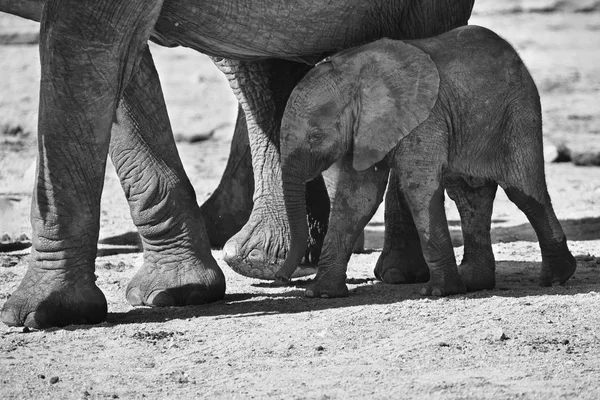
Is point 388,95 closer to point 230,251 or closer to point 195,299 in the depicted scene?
point 195,299

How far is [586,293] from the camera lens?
5.51m

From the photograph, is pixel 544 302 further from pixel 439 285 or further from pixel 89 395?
pixel 89 395

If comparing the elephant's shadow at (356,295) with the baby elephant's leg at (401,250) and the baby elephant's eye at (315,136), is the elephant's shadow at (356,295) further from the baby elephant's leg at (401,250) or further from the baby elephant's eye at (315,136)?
the baby elephant's eye at (315,136)

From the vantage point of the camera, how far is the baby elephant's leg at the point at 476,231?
5.84 meters

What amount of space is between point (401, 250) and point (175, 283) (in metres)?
1.03

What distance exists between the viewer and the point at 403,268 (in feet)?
20.2

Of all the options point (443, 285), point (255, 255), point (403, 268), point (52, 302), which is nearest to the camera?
point (52, 302)

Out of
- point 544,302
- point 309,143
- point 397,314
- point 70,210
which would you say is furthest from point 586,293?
point 70,210

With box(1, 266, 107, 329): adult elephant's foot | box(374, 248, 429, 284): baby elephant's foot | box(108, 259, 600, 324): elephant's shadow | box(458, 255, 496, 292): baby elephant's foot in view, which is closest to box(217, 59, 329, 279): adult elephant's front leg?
box(108, 259, 600, 324): elephant's shadow

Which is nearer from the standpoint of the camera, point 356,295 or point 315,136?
point 315,136

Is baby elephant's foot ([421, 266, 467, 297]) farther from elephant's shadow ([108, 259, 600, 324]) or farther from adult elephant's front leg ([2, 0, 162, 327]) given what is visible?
adult elephant's front leg ([2, 0, 162, 327])

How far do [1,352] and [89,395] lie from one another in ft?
2.39

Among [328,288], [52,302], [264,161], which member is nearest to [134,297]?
Answer: [52,302]

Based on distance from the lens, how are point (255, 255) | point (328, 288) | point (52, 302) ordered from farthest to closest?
point (255, 255), point (328, 288), point (52, 302)
